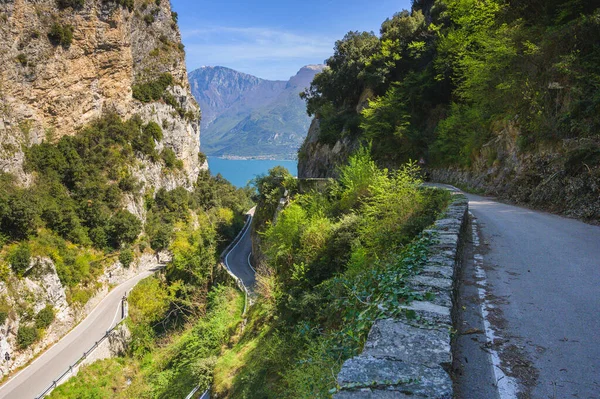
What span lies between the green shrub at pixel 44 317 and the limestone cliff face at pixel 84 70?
14.1m

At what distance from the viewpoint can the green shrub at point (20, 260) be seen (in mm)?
24750

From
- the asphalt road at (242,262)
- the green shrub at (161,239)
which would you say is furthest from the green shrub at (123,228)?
the asphalt road at (242,262)

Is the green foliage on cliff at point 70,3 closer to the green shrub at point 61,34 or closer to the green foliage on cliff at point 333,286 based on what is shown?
the green shrub at point 61,34

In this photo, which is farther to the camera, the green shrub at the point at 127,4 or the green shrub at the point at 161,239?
the green shrub at the point at 127,4

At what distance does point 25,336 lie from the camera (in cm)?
2314

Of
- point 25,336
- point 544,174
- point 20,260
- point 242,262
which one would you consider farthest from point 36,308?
point 544,174

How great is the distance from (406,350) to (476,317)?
1595 mm

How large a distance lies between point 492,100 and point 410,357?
16.3 metres

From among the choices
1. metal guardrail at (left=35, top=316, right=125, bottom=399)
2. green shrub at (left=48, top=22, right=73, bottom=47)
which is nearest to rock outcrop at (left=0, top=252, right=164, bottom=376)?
metal guardrail at (left=35, top=316, right=125, bottom=399)

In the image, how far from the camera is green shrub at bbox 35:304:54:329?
24578 millimetres

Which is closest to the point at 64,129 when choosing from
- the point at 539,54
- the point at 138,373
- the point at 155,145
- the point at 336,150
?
the point at 155,145

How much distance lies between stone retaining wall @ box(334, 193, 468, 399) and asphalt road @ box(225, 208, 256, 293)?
69.8 ft

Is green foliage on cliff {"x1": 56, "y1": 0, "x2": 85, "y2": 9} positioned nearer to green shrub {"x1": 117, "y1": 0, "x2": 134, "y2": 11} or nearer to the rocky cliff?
the rocky cliff

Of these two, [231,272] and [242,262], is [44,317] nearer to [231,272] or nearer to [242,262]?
[231,272]
